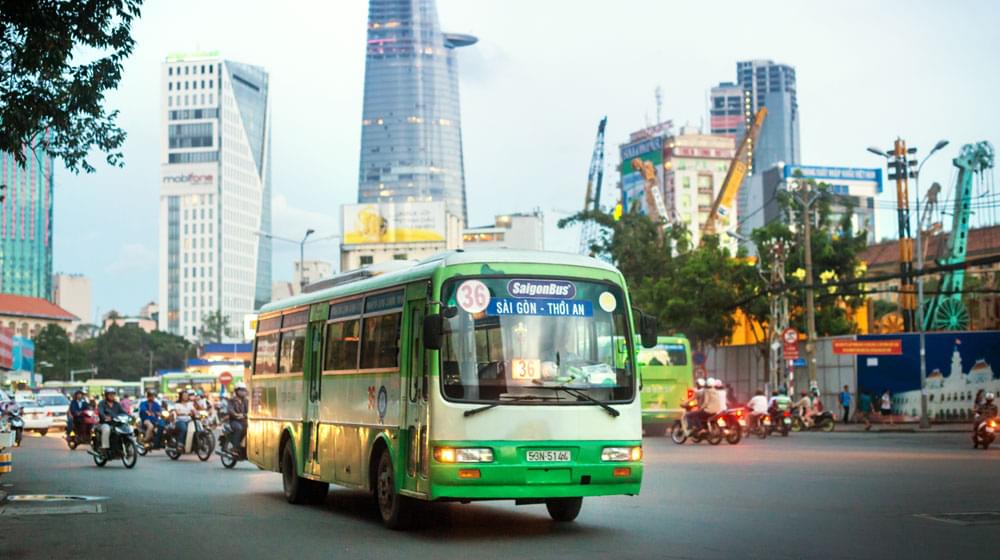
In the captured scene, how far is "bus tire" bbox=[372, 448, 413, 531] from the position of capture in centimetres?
1295

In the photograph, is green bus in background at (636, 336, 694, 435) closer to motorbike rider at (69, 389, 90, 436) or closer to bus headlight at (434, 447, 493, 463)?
motorbike rider at (69, 389, 90, 436)

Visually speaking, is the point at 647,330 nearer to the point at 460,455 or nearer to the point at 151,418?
the point at 460,455

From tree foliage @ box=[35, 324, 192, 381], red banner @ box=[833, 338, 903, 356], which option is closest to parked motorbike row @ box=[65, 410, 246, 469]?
red banner @ box=[833, 338, 903, 356]

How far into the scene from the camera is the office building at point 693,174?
183 meters

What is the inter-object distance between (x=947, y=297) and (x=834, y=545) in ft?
188

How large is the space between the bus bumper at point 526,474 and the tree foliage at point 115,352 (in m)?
139

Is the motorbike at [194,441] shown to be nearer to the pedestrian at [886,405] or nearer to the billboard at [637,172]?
the pedestrian at [886,405]

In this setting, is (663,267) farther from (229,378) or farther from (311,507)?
(311,507)

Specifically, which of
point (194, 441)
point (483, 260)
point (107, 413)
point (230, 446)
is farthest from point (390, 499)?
point (194, 441)

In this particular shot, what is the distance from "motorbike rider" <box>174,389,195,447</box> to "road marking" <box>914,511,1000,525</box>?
63.7 feet

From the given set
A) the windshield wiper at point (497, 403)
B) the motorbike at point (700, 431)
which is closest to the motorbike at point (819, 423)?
the motorbike at point (700, 431)

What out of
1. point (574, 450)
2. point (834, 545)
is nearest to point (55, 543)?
point (574, 450)

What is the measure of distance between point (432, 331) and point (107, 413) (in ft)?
51.7

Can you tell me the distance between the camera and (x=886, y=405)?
48.6 meters
